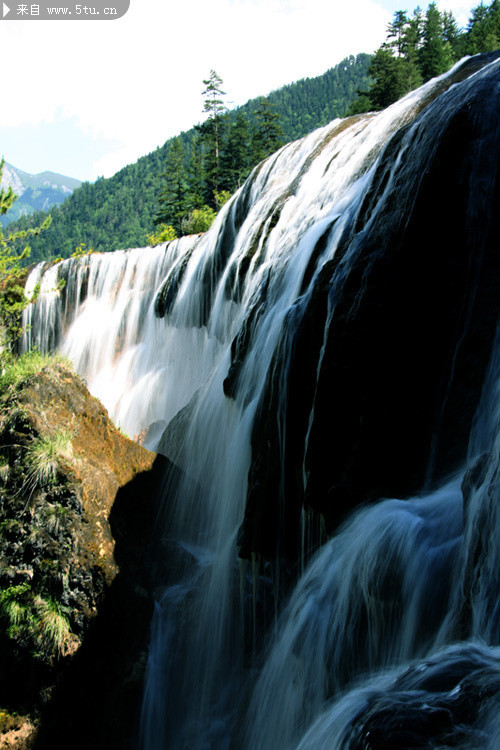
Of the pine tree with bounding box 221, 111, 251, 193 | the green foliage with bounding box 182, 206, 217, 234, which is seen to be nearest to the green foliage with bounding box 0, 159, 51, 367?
the green foliage with bounding box 182, 206, 217, 234

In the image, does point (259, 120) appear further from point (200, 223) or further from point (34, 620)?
point (34, 620)

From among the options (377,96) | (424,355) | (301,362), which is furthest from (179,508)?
(377,96)

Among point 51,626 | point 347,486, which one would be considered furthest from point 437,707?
point 51,626

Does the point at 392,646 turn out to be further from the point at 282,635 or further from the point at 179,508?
the point at 179,508

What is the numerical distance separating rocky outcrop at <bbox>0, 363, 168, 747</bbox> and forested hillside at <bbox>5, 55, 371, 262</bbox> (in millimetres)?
142235

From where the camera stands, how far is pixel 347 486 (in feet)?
18.1

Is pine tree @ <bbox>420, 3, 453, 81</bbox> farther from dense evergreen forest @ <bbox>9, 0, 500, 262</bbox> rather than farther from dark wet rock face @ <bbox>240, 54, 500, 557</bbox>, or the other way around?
dark wet rock face @ <bbox>240, 54, 500, 557</bbox>

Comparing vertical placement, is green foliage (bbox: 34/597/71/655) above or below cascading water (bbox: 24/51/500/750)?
below

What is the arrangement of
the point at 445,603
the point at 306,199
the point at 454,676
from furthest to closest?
the point at 306,199 → the point at 445,603 → the point at 454,676

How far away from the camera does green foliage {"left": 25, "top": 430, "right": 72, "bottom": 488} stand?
7137 millimetres

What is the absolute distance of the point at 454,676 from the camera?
283 cm

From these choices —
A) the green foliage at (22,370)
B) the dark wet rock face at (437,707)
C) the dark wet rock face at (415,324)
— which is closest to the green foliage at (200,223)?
the green foliage at (22,370)

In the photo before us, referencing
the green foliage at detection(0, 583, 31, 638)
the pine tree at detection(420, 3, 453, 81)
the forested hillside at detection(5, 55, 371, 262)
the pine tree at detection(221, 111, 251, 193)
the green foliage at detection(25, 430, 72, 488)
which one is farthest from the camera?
the forested hillside at detection(5, 55, 371, 262)

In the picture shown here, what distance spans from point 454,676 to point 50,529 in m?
5.19
